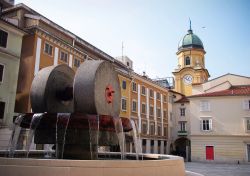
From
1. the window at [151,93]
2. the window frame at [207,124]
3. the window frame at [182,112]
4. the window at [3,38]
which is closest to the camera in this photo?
the window at [3,38]

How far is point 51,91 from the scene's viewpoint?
9.45m

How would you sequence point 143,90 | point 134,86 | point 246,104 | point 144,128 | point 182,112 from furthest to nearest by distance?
point 182,112 → point 143,90 → point 144,128 → point 134,86 → point 246,104

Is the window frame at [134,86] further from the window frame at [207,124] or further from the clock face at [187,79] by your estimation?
the clock face at [187,79]

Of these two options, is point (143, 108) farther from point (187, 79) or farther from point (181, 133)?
point (187, 79)

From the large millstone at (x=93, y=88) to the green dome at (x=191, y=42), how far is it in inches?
2074

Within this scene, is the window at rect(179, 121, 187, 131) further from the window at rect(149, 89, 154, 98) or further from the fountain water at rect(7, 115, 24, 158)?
the fountain water at rect(7, 115, 24, 158)

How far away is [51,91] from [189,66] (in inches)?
1966

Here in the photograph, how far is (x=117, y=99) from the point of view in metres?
10.5

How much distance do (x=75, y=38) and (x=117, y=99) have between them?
69.1 feet

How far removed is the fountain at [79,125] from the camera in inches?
247

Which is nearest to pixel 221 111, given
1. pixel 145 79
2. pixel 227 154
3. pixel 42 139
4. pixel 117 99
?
pixel 227 154

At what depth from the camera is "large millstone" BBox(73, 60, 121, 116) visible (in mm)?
8414

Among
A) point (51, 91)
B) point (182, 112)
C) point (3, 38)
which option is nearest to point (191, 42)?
point (182, 112)

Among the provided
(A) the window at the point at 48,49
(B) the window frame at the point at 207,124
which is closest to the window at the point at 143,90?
(B) the window frame at the point at 207,124
